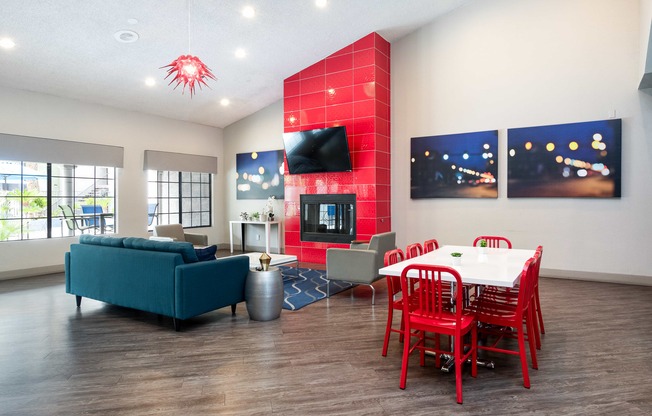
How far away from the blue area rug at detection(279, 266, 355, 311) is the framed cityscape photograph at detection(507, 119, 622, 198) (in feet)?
10.8

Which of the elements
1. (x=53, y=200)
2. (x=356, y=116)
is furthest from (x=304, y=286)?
(x=53, y=200)

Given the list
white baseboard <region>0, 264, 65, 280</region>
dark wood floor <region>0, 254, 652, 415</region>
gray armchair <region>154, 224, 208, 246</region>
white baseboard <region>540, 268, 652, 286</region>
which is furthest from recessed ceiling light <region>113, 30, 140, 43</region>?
white baseboard <region>540, 268, 652, 286</region>

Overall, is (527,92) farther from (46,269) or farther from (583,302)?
(46,269)

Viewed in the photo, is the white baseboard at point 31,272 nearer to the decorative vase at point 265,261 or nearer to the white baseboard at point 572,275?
the white baseboard at point 572,275

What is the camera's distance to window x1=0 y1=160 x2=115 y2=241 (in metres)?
6.70

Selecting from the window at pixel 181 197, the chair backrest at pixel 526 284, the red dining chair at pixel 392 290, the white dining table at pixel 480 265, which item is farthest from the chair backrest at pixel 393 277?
the window at pixel 181 197

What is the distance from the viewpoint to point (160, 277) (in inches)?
159

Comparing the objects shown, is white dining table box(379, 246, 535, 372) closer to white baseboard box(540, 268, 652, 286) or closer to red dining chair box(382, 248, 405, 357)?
red dining chair box(382, 248, 405, 357)

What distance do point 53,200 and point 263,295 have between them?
17.1ft

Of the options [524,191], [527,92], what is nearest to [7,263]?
[524,191]

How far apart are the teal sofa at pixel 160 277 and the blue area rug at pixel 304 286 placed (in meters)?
0.85

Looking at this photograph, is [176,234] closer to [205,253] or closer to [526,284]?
[205,253]

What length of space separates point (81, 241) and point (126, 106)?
3.89 metres

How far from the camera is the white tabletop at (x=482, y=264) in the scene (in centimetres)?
273
